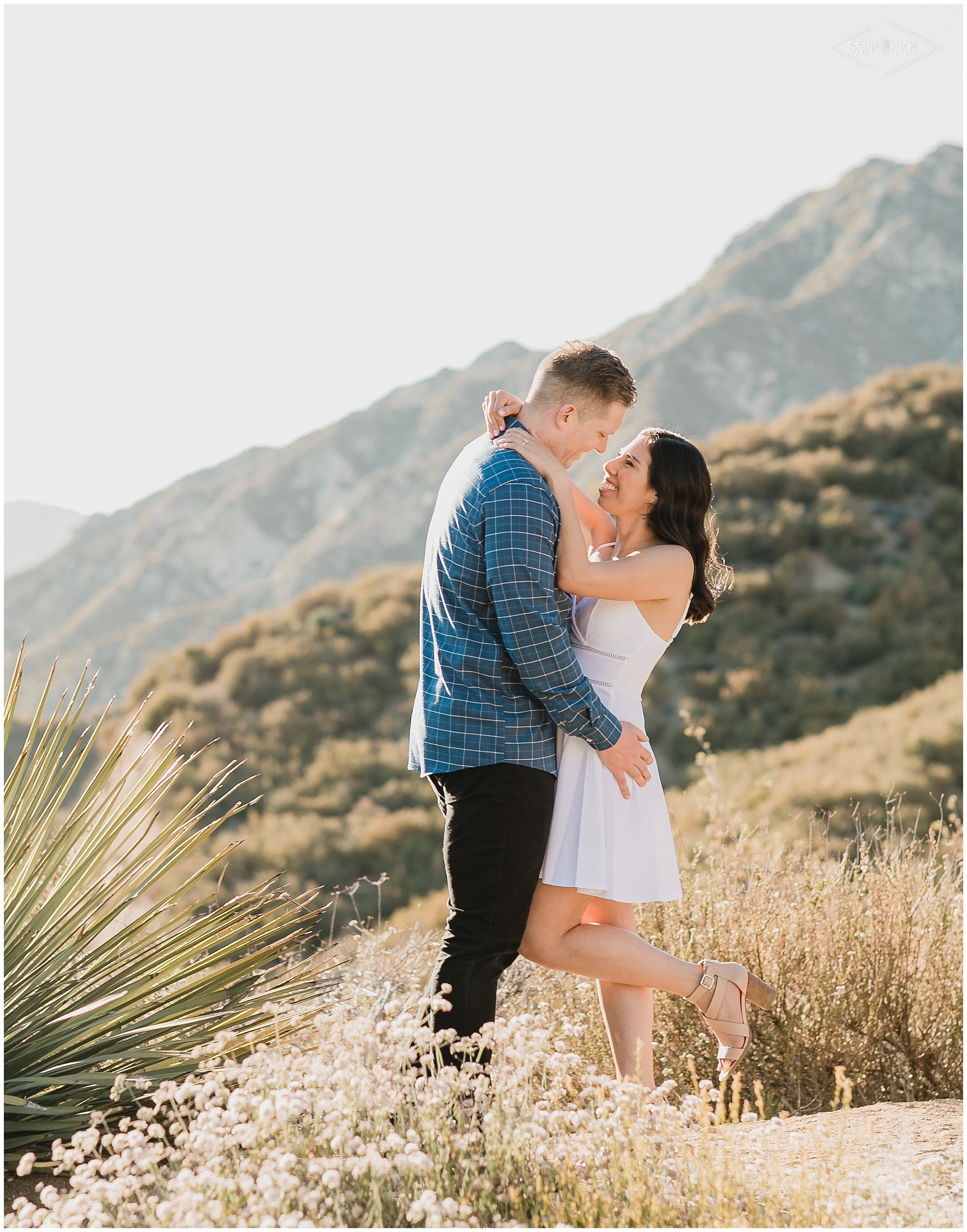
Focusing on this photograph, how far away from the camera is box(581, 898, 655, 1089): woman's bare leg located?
3.00 meters

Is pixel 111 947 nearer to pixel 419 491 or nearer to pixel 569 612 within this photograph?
pixel 569 612

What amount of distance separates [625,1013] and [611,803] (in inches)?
25.3

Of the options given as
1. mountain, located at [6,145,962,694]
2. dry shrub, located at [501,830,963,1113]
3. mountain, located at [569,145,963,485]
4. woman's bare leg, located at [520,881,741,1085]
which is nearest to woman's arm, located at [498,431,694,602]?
woman's bare leg, located at [520,881,741,1085]

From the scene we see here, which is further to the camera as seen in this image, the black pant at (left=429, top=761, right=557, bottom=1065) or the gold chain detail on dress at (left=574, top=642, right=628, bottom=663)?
the gold chain detail on dress at (left=574, top=642, right=628, bottom=663)

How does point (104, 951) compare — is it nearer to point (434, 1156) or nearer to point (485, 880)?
point (485, 880)

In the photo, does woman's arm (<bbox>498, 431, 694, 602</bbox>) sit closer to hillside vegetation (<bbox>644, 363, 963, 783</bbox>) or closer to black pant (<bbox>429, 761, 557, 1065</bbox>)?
black pant (<bbox>429, 761, 557, 1065</bbox>)

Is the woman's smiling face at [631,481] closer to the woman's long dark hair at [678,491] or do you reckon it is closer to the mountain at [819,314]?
the woman's long dark hair at [678,491]

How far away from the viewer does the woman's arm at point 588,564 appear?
9.66ft

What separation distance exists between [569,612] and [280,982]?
152 centimetres

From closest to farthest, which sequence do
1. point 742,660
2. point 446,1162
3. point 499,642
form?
1. point 446,1162
2. point 499,642
3. point 742,660

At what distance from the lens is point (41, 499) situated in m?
68.8

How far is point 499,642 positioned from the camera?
290cm

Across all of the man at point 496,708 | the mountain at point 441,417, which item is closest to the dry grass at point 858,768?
the man at point 496,708

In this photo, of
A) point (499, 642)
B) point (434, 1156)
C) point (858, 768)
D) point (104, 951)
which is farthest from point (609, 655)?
point (858, 768)
